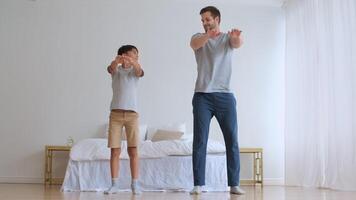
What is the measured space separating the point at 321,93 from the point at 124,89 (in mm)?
2202

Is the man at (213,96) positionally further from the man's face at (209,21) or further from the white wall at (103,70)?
the white wall at (103,70)

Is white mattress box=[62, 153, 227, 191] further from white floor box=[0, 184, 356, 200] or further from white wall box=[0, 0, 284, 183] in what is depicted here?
white wall box=[0, 0, 284, 183]

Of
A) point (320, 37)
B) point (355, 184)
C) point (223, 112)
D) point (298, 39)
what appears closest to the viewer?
point (223, 112)

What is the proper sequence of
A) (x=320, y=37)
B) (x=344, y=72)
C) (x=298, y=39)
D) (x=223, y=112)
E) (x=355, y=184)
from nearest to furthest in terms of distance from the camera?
(x=223, y=112), (x=355, y=184), (x=344, y=72), (x=320, y=37), (x=298, y=39)

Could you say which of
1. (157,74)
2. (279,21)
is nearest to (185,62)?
(157,74)

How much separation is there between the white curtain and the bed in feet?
3.63

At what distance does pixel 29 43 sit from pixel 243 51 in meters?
2.72

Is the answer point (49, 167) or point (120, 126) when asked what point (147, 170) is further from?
point (49, 167)

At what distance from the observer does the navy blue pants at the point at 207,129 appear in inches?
128

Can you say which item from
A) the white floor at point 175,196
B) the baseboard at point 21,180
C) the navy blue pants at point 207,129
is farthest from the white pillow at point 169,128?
the navy blue pants at point 207,129

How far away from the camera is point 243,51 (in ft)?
20.0

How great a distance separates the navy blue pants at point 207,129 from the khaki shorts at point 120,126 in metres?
0.61

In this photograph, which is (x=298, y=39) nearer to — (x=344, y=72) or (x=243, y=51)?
(x=243, y=51)

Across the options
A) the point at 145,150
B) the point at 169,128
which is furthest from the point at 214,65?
the point at 169,128
